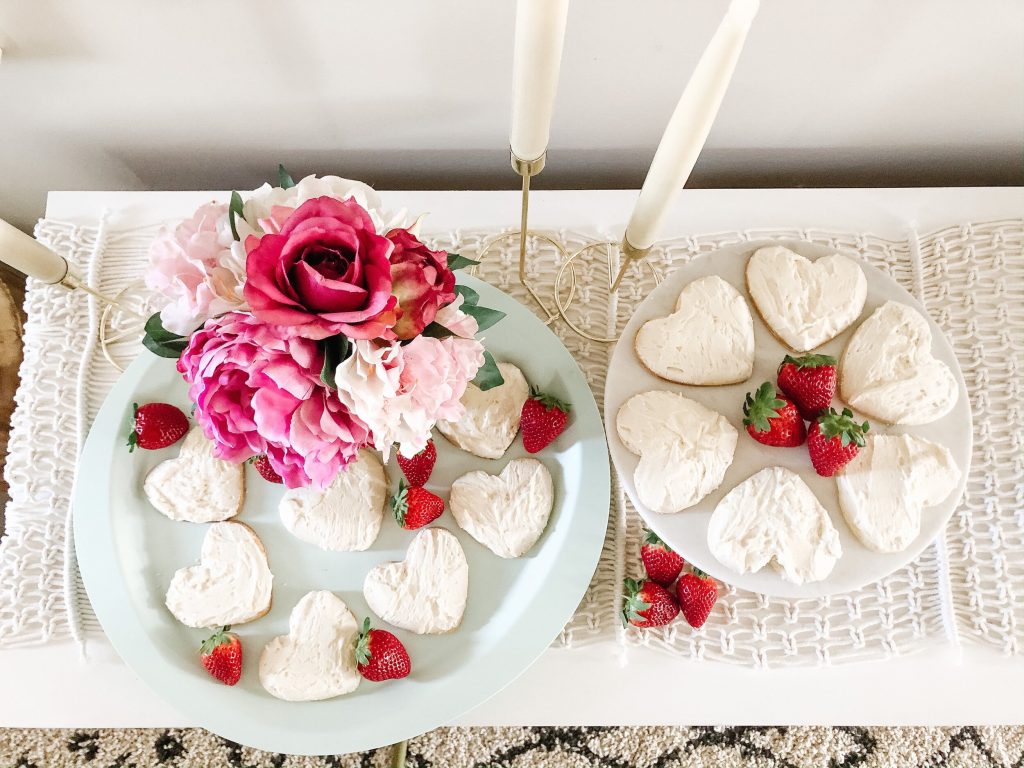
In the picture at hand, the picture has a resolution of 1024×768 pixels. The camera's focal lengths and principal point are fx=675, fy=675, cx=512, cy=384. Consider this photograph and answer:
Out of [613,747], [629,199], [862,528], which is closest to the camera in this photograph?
[862,528]

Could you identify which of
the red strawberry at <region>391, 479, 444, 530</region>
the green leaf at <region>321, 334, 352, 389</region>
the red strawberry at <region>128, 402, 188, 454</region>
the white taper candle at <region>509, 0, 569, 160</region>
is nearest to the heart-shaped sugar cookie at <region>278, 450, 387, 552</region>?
the red strawberry at <region>391, 479, 444, 530</region>

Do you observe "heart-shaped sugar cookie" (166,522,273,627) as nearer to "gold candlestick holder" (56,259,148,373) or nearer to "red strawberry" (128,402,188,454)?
"red strawberry" (128,402,188,454)

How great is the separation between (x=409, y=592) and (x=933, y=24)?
2.27 feet

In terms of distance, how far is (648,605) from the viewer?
0.66 meters

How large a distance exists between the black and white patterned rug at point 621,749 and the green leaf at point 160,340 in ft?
2.65

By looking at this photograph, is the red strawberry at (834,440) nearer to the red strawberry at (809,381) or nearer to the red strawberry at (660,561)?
the red strawberry at (809,381)

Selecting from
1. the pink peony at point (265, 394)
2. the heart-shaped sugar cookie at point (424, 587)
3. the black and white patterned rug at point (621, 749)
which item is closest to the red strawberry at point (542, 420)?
the heart-shaped sugar cookie at point (424, 587)

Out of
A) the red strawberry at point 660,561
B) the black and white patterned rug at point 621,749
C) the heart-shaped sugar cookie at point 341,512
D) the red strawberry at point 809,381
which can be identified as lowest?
the black and white patterned rug at point 621,749

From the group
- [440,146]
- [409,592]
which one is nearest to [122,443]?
[409,592]

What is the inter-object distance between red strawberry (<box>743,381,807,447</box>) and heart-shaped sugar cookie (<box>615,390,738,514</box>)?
0.02 metres

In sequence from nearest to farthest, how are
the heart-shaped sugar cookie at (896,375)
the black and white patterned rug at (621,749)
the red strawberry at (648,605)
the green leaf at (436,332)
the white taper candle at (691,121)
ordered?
1. the white taper candle at (691,121)
2. the green leaf at (436,332)
3. the heart-shaped sugar cookie at (896,375)
4. the red strawberry at (648,605)
5. the black and white patterned rug at (621,749)

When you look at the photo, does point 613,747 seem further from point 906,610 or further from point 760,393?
point 760,393

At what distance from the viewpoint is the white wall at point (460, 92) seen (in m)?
0.59

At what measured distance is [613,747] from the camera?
1.04m
